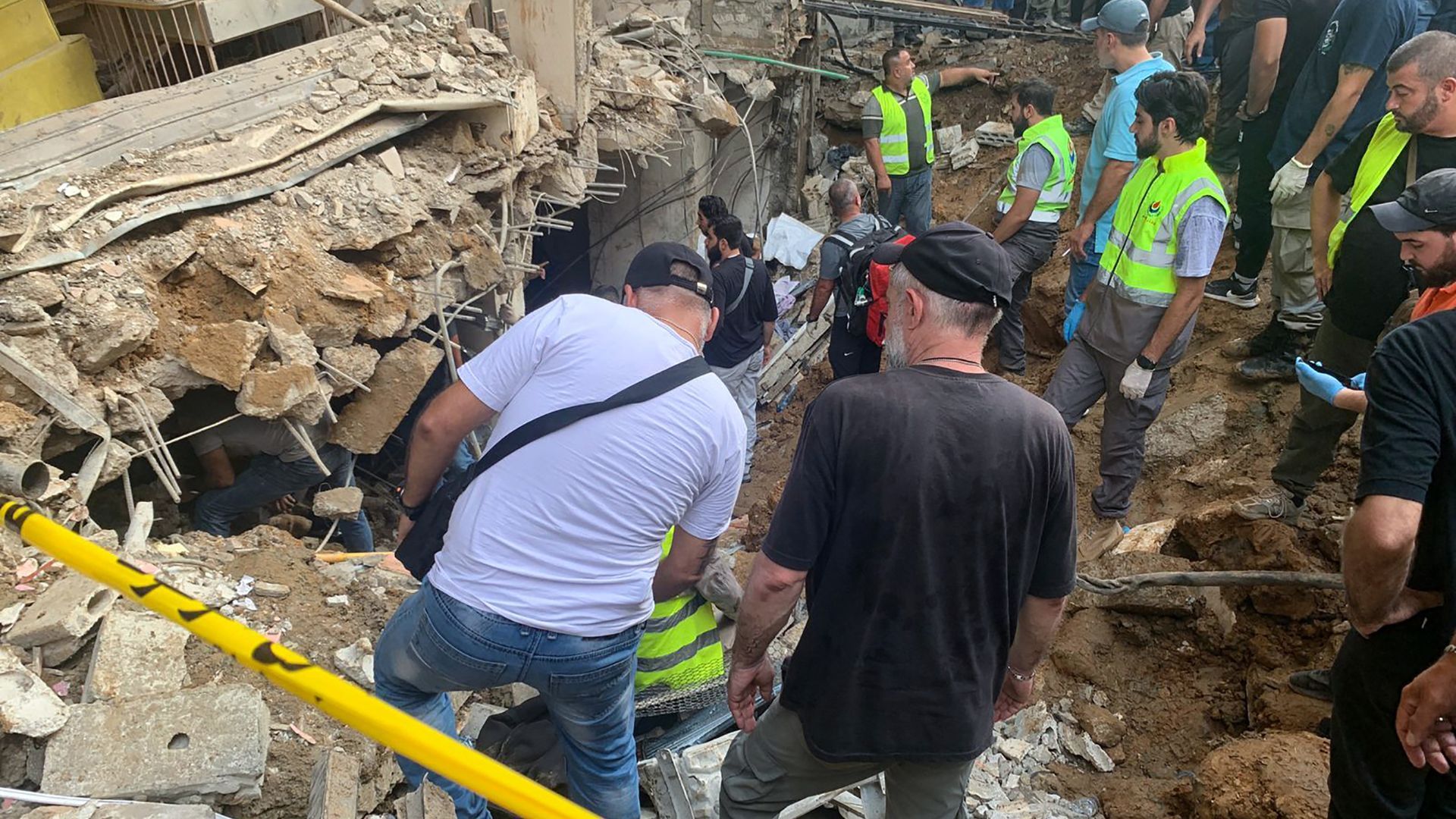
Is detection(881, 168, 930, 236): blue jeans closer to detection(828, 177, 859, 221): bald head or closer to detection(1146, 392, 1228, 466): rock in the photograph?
detection(828, 177, 859, 221): bald head

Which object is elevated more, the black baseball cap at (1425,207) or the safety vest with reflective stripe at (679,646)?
the black baseball cap at (1425,207)

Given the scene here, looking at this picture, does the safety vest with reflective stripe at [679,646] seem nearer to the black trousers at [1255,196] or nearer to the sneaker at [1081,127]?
the black trousers at [1255,196]

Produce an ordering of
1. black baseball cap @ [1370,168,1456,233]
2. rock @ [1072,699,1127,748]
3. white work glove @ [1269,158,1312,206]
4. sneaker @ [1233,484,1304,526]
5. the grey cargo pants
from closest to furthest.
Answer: black baseball cap @ [1370,168,1456,233] < rock @ [1072,699,1127,748] < sneaker @ [1233,484,1304,526] < the grey cargo pants < white work glove @ [1269,158,1312,206]

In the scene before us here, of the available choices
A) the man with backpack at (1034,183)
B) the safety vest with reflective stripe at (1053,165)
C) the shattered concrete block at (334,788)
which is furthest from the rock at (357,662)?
the safety vest with reflective stripe at (1053,165)

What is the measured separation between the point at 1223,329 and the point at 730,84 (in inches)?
225

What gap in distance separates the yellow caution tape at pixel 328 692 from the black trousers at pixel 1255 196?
5.78 m

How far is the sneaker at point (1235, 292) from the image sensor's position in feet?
19.3

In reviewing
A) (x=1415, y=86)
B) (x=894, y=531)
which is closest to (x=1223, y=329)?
(x=1415, y=86)

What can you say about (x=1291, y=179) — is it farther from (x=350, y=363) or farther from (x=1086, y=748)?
(x=350, y=363)

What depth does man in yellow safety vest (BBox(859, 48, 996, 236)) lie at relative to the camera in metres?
7.88

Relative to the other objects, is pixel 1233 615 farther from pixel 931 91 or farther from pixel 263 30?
pixel 931 91

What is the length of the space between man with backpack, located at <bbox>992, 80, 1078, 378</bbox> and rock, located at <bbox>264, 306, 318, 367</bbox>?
416 cm

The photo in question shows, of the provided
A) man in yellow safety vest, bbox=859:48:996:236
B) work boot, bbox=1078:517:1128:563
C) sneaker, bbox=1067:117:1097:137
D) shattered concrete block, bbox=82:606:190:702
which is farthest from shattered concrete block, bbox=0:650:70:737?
sneaker, bbox=1067:117:1097:137

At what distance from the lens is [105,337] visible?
11.3 feet
